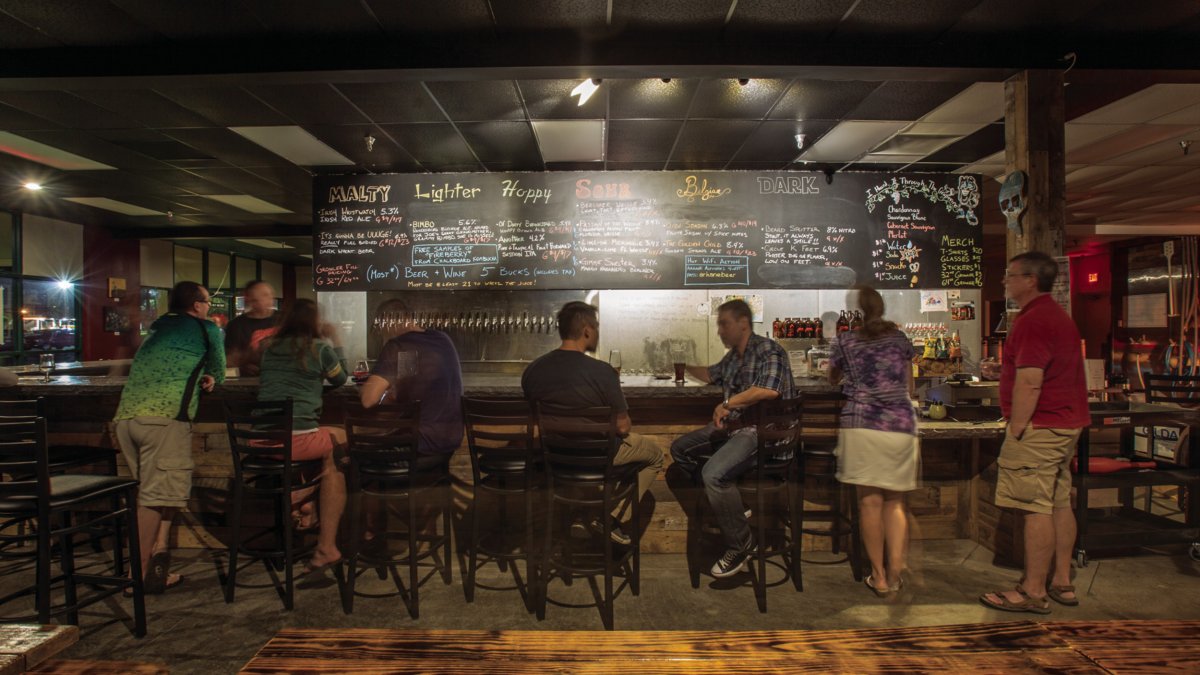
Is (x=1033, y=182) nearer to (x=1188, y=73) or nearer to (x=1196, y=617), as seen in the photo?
(x=1188, y=73)

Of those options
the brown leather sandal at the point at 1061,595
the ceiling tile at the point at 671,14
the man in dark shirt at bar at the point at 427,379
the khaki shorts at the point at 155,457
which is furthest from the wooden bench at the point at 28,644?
the brown leather sandal at the point at 1061,595

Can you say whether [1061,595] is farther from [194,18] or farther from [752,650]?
[194,18]

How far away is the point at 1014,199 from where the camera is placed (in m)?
3.54

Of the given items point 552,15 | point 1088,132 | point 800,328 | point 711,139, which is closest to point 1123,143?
point 1088,132

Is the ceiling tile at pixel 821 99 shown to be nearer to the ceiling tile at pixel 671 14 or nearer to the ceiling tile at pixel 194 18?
the ceiling tile at pixel 671 14

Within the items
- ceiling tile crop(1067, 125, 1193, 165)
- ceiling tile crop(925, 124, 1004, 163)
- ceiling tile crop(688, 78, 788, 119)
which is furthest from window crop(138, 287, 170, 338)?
ceiling tile crop(1067, 125, 1193, 165)

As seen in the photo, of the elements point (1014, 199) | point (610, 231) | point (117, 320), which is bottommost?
point (117, 320)

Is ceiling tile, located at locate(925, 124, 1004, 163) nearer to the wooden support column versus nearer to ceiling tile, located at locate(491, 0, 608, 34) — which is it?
the wooden support column

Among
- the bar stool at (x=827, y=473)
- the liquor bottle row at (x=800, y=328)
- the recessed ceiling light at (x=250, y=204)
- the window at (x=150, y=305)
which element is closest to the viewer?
the bar stool at (x=827, y=473)

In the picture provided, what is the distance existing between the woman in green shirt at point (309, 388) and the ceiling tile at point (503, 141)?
6.95 ft

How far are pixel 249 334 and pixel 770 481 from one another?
4.51 m

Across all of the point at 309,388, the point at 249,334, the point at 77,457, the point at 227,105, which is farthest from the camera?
the point at 249,334

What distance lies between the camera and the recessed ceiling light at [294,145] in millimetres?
4789

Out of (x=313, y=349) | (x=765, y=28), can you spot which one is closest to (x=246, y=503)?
(x=313, y=349)
